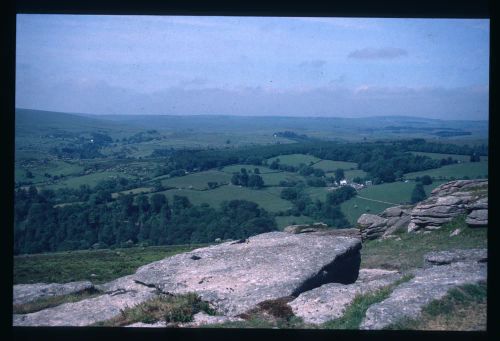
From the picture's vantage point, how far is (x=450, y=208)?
516 inches

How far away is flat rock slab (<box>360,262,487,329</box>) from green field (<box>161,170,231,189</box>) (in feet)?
38.1

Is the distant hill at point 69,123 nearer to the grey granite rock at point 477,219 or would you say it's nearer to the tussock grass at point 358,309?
the grey granite rock at point 477,219

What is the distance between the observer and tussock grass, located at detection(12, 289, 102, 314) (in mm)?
7543

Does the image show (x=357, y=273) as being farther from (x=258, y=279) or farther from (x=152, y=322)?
(x=152, y=322)

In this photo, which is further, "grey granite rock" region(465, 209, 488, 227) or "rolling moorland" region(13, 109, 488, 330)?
"grey granite rock" region(465, 209, 488, 227)

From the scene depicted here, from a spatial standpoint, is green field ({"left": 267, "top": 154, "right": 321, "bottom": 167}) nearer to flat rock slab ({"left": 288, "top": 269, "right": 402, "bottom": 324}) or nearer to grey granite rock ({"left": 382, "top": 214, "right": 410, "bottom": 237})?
grey granite rock ({"left": 382, "top": 214, "right": 410, "bottom": 237})

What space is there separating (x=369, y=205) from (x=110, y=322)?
12360 millimetres

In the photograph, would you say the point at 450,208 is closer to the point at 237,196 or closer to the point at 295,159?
the point at 237,196

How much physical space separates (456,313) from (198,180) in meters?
14.0

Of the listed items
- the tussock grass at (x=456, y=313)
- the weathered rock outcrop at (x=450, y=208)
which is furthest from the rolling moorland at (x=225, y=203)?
the weathered rock outcrop at (x=450, y=208)

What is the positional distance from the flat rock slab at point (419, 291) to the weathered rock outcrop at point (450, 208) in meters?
4.35

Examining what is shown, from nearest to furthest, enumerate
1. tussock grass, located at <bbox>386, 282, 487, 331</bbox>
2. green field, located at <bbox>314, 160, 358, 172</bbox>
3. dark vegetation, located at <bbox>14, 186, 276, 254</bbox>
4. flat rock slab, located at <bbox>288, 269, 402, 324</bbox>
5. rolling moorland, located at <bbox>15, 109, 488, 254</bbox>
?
tussock grass, located at <bbox>386, 282, 487, 331</bbox>
flat rock slab, located at <bbox>288, 269, 402, 324</bbox>
dark vegetation, located at <bbox>14, 186, 276, 254</bbox>
rolling moorland, located at <bbox>15, 109, 488, 254</bbox>
green field, located at <bbox>314, 160, 358, 172</bbox>

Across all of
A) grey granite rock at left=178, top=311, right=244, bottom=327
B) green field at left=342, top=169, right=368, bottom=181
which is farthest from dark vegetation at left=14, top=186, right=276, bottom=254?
grey granite rock at left=178, top=311, right=244, bottom=327

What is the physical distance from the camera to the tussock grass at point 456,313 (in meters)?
5.94
